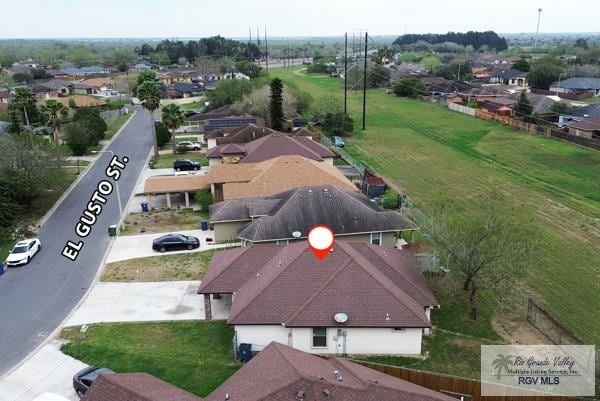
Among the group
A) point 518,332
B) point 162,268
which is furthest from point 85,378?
point 518,332

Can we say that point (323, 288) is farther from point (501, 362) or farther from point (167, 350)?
point (501, 362)

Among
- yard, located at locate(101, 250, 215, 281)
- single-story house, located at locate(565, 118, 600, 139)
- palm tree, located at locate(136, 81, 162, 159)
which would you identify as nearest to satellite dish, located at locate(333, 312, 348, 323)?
yard, located at locate(101, 250, 215, 281)

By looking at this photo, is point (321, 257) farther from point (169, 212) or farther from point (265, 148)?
point (265, 148)

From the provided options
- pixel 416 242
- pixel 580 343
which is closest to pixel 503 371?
pixel 580 343

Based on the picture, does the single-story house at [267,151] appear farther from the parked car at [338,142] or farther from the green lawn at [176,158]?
the parked car at [338,142]

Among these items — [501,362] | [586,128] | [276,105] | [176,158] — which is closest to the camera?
[501,362]
